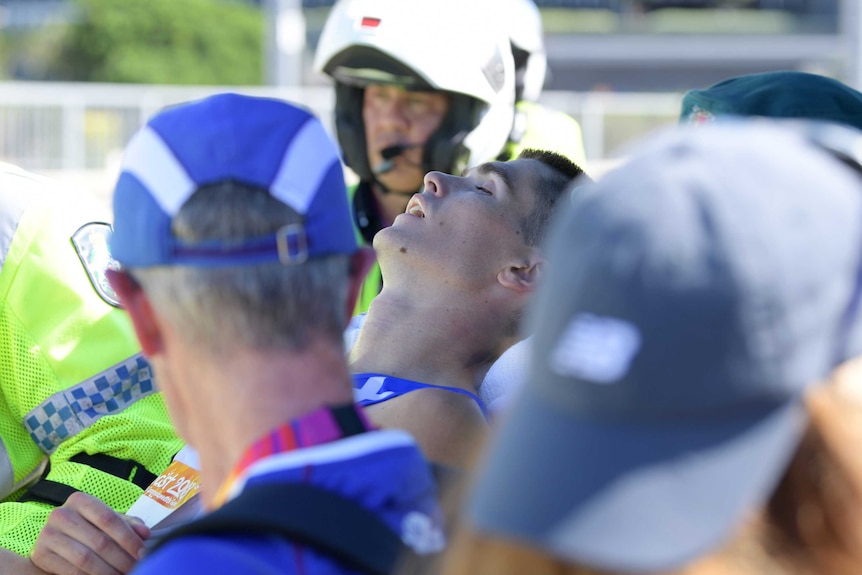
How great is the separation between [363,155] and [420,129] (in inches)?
9.4

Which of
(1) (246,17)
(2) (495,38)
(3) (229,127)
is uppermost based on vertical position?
(3) (229,127)

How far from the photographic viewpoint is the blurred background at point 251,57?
1316 cm

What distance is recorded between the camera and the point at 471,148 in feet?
14.2

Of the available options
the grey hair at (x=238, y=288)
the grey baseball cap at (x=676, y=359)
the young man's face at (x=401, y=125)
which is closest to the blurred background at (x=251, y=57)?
the young man's face at (x=401, y=125)

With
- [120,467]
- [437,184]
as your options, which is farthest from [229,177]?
[437,184]

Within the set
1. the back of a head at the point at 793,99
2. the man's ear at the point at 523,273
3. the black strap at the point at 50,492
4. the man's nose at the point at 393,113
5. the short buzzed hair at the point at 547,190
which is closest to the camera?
the back of a head at the point at 793,99

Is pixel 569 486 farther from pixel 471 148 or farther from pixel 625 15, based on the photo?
pixel 625 15

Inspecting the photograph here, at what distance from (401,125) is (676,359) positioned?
3570 mm

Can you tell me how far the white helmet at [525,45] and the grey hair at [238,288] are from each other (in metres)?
3.45

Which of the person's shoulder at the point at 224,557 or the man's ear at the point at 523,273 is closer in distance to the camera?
the person's shoulder at the point at 224,557

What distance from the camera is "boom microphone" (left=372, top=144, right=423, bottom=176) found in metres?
4.30

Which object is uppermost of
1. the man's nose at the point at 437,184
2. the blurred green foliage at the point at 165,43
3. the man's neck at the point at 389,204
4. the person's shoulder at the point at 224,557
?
the person's shoulder at the point at 224,557

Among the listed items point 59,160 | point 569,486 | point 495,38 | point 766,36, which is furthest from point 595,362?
point 766,36

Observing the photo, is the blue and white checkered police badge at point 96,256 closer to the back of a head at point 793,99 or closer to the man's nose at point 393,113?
the back of a head at point 793,99
